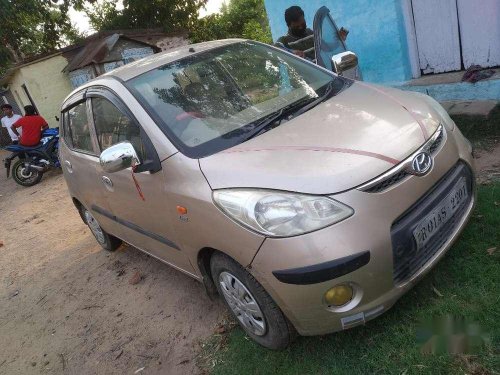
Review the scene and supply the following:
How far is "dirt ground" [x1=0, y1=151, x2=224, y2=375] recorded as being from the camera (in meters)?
3.00

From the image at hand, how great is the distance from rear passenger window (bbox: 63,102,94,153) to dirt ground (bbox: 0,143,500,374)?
131 centimetres

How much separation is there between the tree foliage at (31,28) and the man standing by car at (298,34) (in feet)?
37.7

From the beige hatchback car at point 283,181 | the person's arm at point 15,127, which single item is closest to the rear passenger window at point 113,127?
the beige hatchback car at point 283,181

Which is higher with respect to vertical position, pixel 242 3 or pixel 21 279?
pixel 242 3

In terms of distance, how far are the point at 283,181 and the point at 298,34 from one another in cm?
358

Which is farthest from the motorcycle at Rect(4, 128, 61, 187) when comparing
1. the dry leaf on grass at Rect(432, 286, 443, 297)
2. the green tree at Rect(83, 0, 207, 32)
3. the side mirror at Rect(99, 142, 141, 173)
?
the green tree at Rect(83, 0, 207, 32)

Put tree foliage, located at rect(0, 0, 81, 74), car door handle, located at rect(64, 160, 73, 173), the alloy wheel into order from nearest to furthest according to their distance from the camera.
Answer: the alloy wheel
car door handle, located at rect(64, 160, 73, 173)
tree foliage, located at rect(0, 0, 81, 74)

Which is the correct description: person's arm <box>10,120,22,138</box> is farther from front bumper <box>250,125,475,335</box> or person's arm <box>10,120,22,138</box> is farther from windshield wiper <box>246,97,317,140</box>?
front bumper <box>250,125,475,335</box>

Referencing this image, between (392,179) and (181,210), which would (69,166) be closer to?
(181,210)

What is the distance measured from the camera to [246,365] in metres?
2.48

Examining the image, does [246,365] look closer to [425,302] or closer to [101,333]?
[425,302]

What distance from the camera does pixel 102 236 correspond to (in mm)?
4668

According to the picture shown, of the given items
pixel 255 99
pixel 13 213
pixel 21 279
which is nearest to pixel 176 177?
pixel 255 99

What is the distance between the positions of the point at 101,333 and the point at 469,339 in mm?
2640
